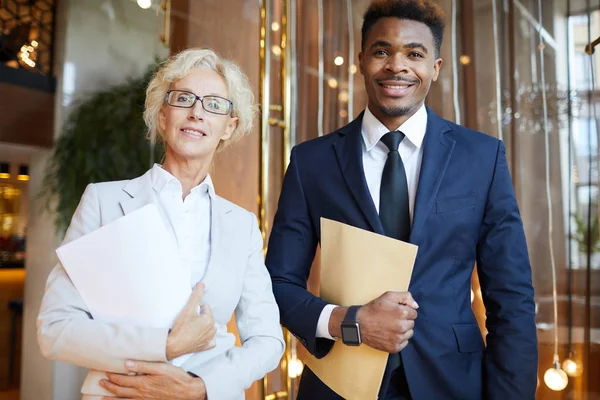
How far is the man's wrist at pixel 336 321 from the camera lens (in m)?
1.24

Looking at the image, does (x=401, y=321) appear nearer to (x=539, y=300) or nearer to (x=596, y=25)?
(x=539, y=300)

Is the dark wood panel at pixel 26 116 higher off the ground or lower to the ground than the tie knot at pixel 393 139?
higher

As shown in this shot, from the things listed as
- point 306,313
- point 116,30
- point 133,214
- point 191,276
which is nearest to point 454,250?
point 306,313

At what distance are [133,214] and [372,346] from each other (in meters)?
0.58

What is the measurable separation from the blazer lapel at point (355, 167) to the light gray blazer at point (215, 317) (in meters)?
0.27

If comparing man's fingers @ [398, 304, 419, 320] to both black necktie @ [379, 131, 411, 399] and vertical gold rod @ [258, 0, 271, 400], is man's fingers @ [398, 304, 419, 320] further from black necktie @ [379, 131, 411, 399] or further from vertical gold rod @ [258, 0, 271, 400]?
vertical gold rod @ [258, 0, 271, 400]

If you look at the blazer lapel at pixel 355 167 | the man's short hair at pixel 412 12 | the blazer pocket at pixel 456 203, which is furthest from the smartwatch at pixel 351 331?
the man's short hair at pixel 412 12

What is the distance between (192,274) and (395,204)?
1.64ft

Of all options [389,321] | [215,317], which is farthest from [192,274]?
[389,321]

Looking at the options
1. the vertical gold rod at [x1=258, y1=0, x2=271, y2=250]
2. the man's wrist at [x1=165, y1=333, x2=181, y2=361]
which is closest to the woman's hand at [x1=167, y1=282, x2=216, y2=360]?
the man's wrist at [x1=165, y1=333, x2=181, y2=361]

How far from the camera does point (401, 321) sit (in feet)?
3.85

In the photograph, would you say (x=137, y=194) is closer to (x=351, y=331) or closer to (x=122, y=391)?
(x=122, y=391)

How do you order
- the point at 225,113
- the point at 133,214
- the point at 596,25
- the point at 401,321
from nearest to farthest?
the point at 133,214, the point at 401,321, the point at 225,113, the point at 596,25

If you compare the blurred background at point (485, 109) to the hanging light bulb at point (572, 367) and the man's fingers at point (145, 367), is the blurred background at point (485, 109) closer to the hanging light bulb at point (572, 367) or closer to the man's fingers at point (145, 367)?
the hanging light bulb at point (572, 367)
